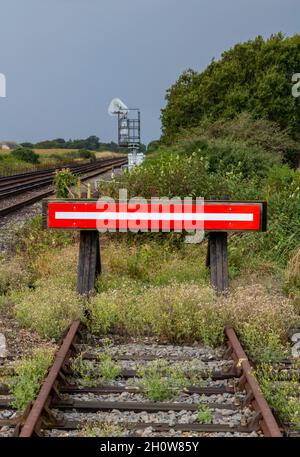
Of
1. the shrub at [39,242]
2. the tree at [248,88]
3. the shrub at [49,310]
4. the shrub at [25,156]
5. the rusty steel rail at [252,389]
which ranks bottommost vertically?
the rusty steel rail at [252,389]

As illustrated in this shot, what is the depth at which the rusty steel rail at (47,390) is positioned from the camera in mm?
4023

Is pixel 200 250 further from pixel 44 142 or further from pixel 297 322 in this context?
pixel 44 142

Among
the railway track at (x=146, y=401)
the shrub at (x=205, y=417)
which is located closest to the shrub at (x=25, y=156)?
the railway track at (x=146, y=401)

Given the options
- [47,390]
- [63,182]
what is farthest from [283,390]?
[63,182]

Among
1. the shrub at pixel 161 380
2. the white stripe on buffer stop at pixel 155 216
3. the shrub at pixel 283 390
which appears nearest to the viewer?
the shrub at pixel 283 390

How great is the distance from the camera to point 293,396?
4.89 m

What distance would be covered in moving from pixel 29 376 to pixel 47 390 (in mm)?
412

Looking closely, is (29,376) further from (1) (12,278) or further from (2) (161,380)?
(1) (12,278)

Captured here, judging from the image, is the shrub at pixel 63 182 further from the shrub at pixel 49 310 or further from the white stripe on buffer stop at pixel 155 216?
the shrub at pixel 49 310

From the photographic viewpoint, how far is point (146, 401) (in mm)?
4770

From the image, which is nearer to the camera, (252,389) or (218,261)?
(252,389)

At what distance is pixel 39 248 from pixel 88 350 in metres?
5.23

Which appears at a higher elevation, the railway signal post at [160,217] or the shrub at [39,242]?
the railway signal post at [160,217]

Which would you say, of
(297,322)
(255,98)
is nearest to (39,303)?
(297,322)
